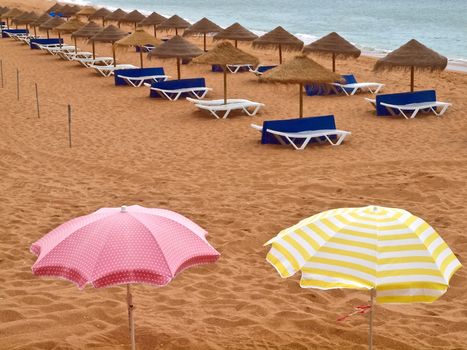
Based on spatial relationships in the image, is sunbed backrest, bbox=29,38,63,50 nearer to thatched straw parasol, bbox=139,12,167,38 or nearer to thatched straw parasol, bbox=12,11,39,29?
thatched straw parasol, bbox=12,11,39,29

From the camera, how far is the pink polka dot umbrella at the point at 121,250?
140 inches

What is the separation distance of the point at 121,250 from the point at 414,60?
40.0ft

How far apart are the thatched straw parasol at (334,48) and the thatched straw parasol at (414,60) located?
2543 millimetres

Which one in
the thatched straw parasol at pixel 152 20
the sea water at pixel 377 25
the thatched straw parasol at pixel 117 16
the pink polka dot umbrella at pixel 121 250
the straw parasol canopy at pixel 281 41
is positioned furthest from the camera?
the sea water at pixel 377 25

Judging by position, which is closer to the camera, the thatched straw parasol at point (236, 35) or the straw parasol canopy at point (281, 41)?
the straw parasol canopy at point (281, 41)

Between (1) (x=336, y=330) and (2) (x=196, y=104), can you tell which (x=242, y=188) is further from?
(2) (x=196, y=104)

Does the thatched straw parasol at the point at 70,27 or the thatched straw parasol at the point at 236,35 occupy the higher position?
the thatched straw parasol at the point at 70,27

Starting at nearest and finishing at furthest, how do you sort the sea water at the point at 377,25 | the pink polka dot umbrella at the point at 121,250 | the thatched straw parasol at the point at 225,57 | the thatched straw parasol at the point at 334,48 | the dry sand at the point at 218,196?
the pink polka dot umbrella at the point at 121,250 → the dry sand at the point at 218,196 → the thatched straw parasol at the point at 225,57 → the thatched straw parasol at the point at 334,48 → the sea water at the point at 377,25

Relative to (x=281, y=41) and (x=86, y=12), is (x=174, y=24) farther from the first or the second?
(x=86, y=12)

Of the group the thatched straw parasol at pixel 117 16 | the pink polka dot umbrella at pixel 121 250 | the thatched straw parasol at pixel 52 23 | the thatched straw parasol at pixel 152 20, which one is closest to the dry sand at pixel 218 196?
the pink polka dot umbrella at pixel 121 250

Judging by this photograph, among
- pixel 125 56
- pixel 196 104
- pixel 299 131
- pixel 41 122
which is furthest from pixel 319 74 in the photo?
pixel 125 56

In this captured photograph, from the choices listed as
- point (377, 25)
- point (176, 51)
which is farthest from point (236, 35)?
point (377, 25)

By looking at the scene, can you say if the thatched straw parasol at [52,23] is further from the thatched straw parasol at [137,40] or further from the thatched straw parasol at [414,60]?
the thatched straw parasol at [414,60]

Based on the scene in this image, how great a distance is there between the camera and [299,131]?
12.0m
